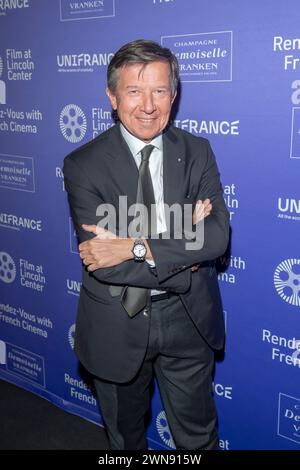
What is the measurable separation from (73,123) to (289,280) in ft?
4.66

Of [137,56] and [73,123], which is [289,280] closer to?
[137,56]

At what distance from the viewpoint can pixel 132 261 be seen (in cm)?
206

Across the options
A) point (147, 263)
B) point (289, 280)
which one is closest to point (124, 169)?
point (147, 263)

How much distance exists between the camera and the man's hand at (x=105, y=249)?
2057 millimetres

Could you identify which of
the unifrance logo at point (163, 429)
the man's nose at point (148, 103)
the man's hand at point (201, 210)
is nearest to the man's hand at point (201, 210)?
the man's hand at point (201, 210)

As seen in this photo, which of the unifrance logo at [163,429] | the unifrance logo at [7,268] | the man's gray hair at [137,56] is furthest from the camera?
the unifrance logo at [7,268]

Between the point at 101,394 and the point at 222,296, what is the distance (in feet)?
2.44

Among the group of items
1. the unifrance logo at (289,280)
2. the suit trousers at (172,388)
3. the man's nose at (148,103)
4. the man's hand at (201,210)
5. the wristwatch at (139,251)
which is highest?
the man's nose at (148,103)

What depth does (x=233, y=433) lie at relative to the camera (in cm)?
279

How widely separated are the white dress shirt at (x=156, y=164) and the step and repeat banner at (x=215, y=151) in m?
0.36

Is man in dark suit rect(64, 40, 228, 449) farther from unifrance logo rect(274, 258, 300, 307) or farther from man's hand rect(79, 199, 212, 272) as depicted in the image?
unifrance logo rect(274, 258, 300, 307)

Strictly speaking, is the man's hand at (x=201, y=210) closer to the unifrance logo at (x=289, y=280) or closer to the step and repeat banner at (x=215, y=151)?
the step and repeat banner at (x=215, y=151)

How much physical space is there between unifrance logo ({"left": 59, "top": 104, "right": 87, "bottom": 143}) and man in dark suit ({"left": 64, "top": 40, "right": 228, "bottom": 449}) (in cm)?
70
